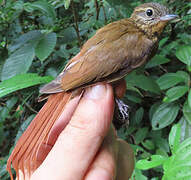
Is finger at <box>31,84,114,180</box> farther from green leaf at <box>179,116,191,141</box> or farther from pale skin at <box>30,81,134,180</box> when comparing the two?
green leaf at <box>179,116,191,141</box>

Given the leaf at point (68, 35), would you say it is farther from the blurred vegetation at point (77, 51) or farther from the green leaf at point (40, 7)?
the green leaf at point (40, 7)

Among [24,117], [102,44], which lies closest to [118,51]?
[102,44]

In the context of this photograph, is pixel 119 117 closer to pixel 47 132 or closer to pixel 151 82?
pixel 151 82

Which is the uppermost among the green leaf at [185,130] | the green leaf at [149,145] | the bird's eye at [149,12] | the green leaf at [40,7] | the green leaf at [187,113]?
the green leaf at [40,7]

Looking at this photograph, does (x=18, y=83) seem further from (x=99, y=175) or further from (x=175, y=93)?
(x=175, y=93)

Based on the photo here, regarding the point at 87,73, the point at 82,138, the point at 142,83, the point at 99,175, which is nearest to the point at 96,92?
the point at 87,73

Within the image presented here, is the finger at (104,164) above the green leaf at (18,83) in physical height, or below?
below

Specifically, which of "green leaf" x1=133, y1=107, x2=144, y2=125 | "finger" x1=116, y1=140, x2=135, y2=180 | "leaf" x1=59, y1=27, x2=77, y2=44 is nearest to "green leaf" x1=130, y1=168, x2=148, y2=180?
"finger" x1=116, y1=140, x2=135, y2=180

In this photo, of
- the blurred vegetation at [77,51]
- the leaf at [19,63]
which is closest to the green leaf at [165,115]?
the blurred vegetation at [77,51]
